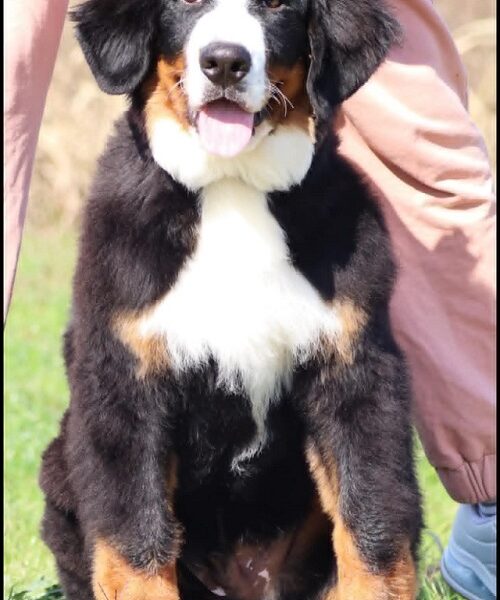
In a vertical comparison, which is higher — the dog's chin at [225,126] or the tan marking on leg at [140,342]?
the dog's chin at [225,126]

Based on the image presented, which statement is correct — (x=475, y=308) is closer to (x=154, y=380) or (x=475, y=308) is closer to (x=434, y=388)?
(x=434, y=388)

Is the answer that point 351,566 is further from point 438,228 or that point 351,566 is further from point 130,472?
point 438,228

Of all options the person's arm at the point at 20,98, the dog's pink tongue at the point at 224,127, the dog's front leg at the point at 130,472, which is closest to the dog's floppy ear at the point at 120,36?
the person's arm at the point at 20,98

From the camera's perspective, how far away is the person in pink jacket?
431 cm

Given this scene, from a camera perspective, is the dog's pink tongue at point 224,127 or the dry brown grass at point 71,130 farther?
the dry brown grass at point 71,130

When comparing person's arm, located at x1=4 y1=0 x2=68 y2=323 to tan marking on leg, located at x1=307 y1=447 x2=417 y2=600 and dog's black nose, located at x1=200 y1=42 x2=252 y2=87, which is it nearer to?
dog's black nose, located at x1=200 y1=42 x2=252 y2=87

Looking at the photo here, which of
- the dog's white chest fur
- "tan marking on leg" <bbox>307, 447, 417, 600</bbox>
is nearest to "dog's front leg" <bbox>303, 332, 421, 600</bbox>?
"tan marking on leg" <bbox>307, 447, 417, 600</bbox>

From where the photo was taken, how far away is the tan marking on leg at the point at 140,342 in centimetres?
365

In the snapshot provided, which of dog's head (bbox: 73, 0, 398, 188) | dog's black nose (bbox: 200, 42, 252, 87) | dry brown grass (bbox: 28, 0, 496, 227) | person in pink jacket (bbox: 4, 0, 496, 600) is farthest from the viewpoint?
dry brown grass (bbox: 28, 0, 496, 227)

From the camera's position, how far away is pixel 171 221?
370 cm

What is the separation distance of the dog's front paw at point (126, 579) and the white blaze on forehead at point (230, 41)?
122cm

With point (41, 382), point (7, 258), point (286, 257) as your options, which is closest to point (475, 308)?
point (286, 257)

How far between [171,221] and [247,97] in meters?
0.39

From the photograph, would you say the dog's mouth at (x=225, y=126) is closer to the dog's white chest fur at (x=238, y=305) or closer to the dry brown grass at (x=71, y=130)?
the dog's white chest fur at (x=238, y=305)
